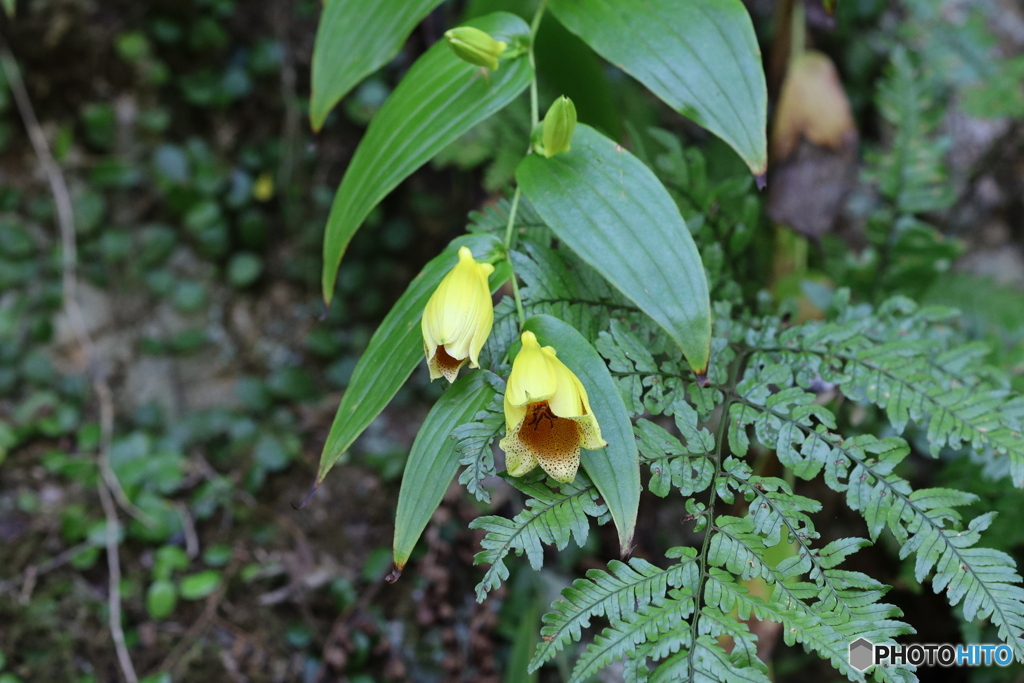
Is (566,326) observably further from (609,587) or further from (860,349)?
(860,349)

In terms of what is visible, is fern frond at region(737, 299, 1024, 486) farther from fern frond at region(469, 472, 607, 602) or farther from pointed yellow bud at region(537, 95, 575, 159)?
pointed yellow bud at region(537, 95, 575, 159)

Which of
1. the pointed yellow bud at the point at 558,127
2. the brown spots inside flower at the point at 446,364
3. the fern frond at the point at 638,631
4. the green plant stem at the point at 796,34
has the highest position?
the green plant stem at the point at 796,34

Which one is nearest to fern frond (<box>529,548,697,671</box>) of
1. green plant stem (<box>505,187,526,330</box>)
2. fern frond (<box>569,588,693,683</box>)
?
fern frond (<box>569,588,693,683</box>)

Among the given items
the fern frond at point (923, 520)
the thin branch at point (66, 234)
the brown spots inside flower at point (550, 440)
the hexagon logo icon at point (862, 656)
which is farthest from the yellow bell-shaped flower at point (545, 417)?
the thin branch at point (66, 234)

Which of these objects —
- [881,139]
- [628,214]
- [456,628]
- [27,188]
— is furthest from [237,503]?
[881,139]

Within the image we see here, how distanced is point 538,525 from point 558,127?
1.75 feet

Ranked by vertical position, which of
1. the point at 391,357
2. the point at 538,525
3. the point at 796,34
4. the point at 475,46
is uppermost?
the point at 796,34

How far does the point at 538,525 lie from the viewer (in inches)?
33.4

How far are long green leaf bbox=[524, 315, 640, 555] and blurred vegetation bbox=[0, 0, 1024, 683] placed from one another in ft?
1.56

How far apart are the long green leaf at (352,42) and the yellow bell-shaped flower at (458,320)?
20.0 inches

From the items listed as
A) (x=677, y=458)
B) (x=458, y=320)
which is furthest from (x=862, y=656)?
(x=458, y=320)

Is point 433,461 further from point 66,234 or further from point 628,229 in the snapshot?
point 66,234

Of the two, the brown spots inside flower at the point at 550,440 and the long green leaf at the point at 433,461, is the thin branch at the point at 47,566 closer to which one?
the long green leaf at the point at 433,461

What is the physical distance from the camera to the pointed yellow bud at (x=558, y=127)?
0.94 metres
